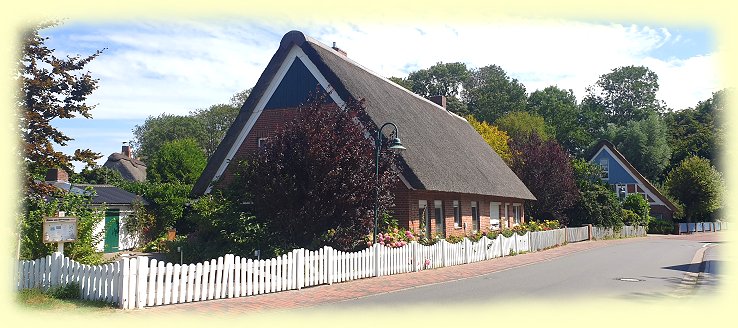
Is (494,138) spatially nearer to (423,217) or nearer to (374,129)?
(423,217)

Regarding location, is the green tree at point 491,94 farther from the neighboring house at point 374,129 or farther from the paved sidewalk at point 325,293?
the paved sidewalk at point 325,293

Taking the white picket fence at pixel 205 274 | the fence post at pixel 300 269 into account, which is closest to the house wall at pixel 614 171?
the white picket fence at pixel 205 274

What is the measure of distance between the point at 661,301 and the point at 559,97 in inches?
A: 3070

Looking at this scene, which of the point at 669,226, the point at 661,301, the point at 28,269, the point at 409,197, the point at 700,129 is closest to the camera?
the point at 661,301

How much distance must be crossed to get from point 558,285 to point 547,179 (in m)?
25.3

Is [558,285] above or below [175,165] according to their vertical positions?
below

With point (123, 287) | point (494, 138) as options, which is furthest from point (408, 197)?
point (494, 138)

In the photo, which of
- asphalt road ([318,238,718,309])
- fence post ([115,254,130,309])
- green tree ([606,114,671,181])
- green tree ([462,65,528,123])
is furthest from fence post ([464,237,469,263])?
green tree ([606,114,671,181])

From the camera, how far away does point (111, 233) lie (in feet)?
95.5

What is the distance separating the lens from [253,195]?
1667 centimetres

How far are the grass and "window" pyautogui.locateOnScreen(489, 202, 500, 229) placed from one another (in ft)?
69.3

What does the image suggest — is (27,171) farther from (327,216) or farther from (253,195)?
(327,216)

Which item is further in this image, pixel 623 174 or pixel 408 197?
pixel 623 174

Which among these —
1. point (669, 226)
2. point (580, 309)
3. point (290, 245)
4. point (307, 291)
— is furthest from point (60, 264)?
point (669, 226)
